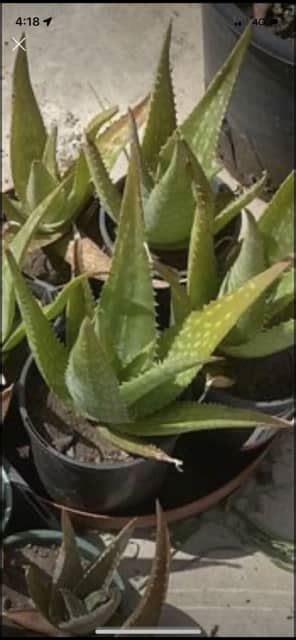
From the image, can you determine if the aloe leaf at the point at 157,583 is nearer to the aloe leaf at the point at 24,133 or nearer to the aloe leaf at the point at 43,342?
the aloe leaf at the point at 43,342

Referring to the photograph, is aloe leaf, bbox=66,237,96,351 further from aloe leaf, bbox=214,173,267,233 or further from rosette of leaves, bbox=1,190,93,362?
aloe leaf, bbox=214,173,267,233

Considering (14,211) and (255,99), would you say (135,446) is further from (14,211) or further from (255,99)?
(255,99)

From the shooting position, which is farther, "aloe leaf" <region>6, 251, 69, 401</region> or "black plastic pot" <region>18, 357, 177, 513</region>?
"black plastic pot" <region>18, 357, 177, 513</region>

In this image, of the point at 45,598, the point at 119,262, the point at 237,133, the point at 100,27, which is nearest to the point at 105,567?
the point at 45,598

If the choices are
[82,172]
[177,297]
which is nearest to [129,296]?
[177,297]

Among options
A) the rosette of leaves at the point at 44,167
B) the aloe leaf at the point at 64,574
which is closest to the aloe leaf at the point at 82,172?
the rosette of leaves at the point at 44,167

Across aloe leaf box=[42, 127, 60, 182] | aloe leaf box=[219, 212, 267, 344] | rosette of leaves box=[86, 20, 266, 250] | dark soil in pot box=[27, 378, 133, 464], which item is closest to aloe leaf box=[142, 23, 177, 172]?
rosette of leaves box=[86, 20, 266, 250]
